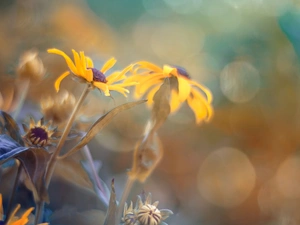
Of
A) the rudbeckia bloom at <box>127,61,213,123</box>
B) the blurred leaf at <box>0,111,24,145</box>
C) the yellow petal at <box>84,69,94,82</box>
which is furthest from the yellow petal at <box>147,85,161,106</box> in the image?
the blurred leaf at <box>0,111,24,145</box>

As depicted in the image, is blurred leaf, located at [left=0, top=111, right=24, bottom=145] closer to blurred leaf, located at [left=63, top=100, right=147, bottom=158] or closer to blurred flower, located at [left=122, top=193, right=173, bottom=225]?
blurred leaf, located at [left=63, top=100, right=147, bottom=158]

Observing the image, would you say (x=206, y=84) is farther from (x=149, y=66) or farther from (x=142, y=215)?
(x=142, y=215)

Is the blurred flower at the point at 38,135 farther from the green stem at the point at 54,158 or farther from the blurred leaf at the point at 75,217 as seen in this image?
the blurred leaf at the point at 75,217

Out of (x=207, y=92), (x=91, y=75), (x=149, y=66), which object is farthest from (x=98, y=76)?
(x=207, y=92)

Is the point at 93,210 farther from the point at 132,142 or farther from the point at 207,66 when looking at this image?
the point at 207,66

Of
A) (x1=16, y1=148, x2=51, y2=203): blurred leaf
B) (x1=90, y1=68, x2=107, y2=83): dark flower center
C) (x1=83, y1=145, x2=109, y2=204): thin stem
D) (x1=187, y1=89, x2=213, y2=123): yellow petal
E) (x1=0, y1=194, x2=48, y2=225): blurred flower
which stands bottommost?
(x1=0, y1=194, x2=48, y2=225): blurred flower
